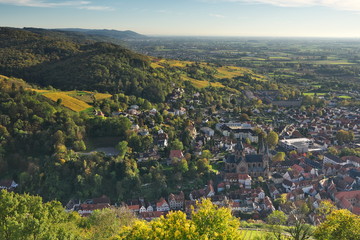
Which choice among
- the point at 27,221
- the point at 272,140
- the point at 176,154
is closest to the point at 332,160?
the point at 272,140

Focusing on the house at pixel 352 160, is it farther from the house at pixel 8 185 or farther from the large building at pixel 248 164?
the house at pixel 8 185

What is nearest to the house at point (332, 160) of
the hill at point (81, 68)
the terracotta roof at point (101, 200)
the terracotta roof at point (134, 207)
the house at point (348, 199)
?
the house at point (348, 199)

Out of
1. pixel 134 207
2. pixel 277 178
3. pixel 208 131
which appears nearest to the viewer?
pixel 134 207

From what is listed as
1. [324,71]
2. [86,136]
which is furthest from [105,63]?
[324,71]

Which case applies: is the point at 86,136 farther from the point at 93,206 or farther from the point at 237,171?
the point at 237,171

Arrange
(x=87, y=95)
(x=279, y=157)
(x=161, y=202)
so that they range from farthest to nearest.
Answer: (x=87, y=95) < (x=279, y=157) < (x=161, y=202)

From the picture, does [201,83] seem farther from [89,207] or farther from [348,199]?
[89,207]
